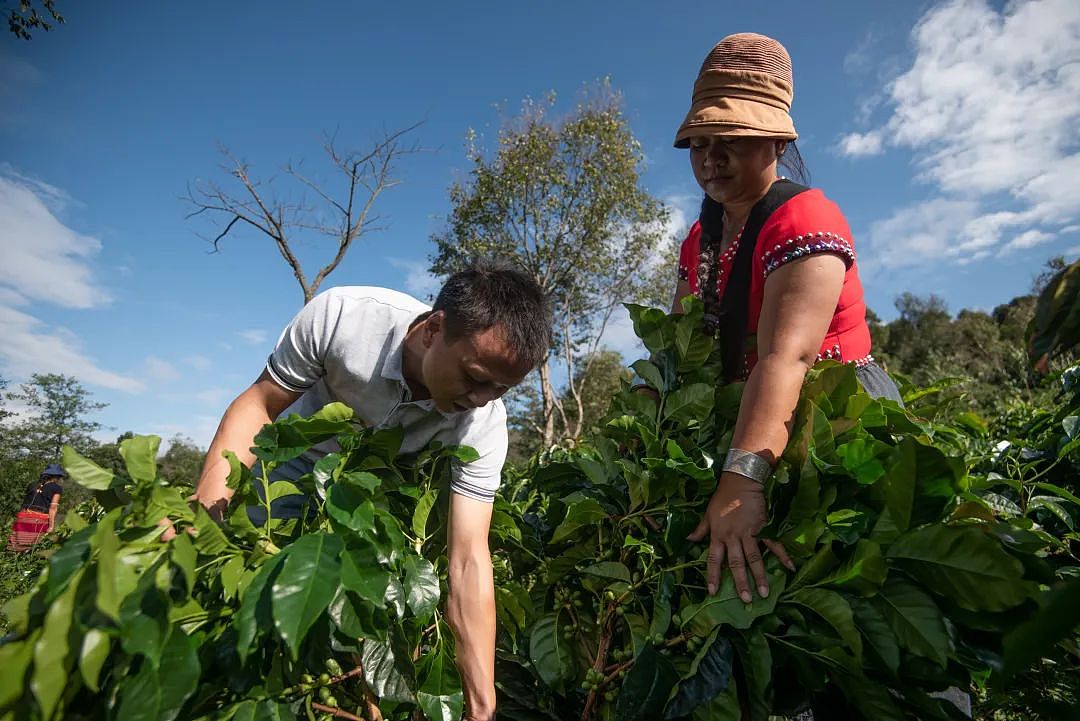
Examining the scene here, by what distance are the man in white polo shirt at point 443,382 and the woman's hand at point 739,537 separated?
72cm

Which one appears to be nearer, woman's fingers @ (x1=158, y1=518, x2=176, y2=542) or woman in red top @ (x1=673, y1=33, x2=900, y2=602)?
woman's fingers @ (x1=158, y1=518, x2=176, y2=542)

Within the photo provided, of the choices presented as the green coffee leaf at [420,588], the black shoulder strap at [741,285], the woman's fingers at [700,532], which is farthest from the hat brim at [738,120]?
the green coffee leaf at [420,588]

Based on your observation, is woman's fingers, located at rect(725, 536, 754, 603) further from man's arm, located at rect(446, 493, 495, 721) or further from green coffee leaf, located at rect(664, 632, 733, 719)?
man's arm, located at rect(446, 493, 495, 721)

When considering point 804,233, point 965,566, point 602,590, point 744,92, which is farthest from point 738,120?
point 602,590

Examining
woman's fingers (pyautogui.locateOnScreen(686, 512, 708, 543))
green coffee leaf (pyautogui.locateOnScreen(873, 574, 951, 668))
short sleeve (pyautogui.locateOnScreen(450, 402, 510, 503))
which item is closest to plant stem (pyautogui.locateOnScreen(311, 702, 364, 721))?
short sleeve (pyautogui.locateOnScreen(450, 402, 510, 503))

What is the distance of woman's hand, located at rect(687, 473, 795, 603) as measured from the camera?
131cm

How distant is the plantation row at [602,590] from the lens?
94 centimetres

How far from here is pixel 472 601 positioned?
1.78m

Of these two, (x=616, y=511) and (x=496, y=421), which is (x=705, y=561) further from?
(x=496, y=421)

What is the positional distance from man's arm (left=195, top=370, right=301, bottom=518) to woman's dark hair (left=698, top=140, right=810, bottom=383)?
1.39m

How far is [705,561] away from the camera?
1418 mm

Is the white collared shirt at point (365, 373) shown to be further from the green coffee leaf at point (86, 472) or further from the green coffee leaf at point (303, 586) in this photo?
the green coffee leaf at point (303, 586)

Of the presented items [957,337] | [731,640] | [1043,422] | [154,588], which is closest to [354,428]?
[154,588]

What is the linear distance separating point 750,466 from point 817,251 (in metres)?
0.61
